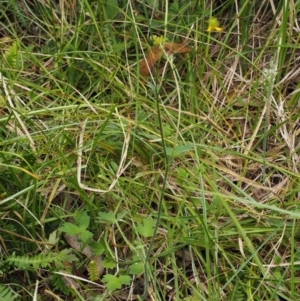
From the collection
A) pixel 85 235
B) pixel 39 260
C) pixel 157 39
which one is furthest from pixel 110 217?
pixel 157 39

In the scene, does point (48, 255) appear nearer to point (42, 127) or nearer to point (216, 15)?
point (42, 127)

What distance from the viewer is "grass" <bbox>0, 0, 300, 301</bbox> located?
5.25 ft

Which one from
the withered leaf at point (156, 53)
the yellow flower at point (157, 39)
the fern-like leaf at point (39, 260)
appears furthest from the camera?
the withered leaf at point (156, 53)

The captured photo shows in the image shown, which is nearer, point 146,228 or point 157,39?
point 146,228

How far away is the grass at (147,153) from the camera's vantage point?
1.60 meters

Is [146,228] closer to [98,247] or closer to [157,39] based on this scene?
[98,247]

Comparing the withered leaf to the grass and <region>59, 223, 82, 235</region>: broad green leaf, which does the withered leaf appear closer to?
the grass

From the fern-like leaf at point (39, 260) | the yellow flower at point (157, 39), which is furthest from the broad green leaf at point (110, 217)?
the yellow flower at point (157, 39)

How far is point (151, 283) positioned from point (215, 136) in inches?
19.1

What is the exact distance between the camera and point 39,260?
1552 mm

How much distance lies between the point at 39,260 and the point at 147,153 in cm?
42

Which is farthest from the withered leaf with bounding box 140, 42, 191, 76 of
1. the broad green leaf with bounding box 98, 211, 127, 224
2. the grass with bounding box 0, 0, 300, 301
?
the broad green leaf with bounding box 98, 211, 127, 224

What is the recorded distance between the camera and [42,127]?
179cm

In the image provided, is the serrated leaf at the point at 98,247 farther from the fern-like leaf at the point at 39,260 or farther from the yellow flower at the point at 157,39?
the yellow flower at the point at 157,39
